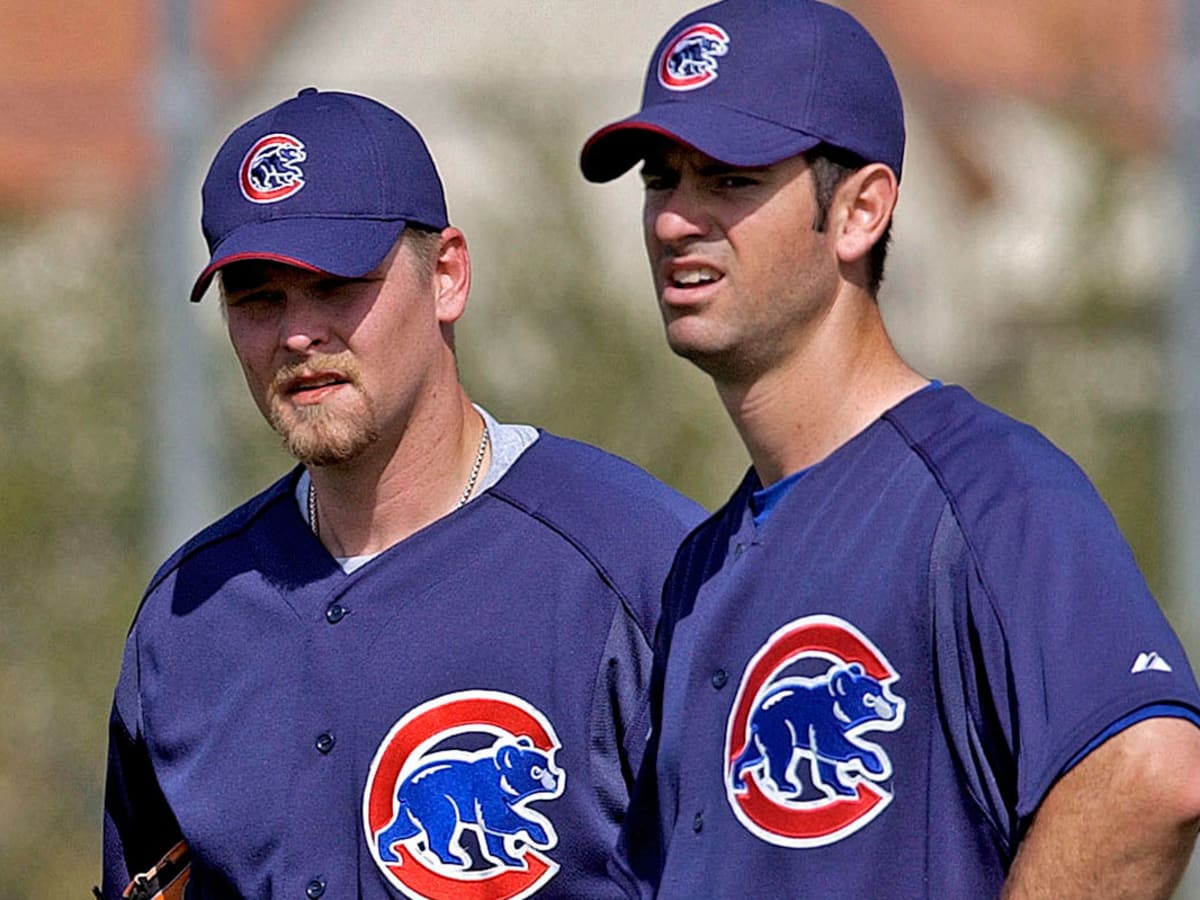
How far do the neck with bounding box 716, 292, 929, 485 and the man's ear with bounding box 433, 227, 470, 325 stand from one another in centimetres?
83

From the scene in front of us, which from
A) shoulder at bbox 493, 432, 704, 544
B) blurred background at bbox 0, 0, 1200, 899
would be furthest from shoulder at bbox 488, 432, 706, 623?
blurred background at bbox 0, 0, 1200, 899

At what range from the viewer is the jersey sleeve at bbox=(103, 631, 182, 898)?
3.68 metres

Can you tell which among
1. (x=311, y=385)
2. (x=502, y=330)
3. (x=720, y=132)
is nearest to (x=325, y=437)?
(x=311, y=385)

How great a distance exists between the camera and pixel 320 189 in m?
3.47

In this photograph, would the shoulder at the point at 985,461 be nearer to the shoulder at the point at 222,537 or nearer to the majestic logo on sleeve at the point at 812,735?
the majestic logo on sleeve at the point at 812,735

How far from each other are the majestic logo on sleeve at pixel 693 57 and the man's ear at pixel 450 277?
0.72 metres

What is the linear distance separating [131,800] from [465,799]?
0.70 m

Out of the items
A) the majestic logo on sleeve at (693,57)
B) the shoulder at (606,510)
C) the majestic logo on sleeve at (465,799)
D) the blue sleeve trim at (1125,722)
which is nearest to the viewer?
the blue sleeve trim at (1125,722)

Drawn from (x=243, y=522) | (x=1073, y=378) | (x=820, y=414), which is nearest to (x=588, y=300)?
(x=1073, y=378)

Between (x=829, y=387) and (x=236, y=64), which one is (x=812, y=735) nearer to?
(x=829, y=387)

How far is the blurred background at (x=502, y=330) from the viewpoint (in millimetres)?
6977

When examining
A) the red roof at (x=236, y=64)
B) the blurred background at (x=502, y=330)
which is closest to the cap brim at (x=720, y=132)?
the blurred background at (x=502, y=330)

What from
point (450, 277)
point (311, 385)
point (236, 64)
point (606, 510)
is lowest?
point (606, 510)

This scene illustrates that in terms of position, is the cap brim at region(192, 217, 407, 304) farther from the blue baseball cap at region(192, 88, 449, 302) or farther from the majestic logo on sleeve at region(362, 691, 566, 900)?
the majestic logo on sleeve at region(362, 691, 566, 900)
